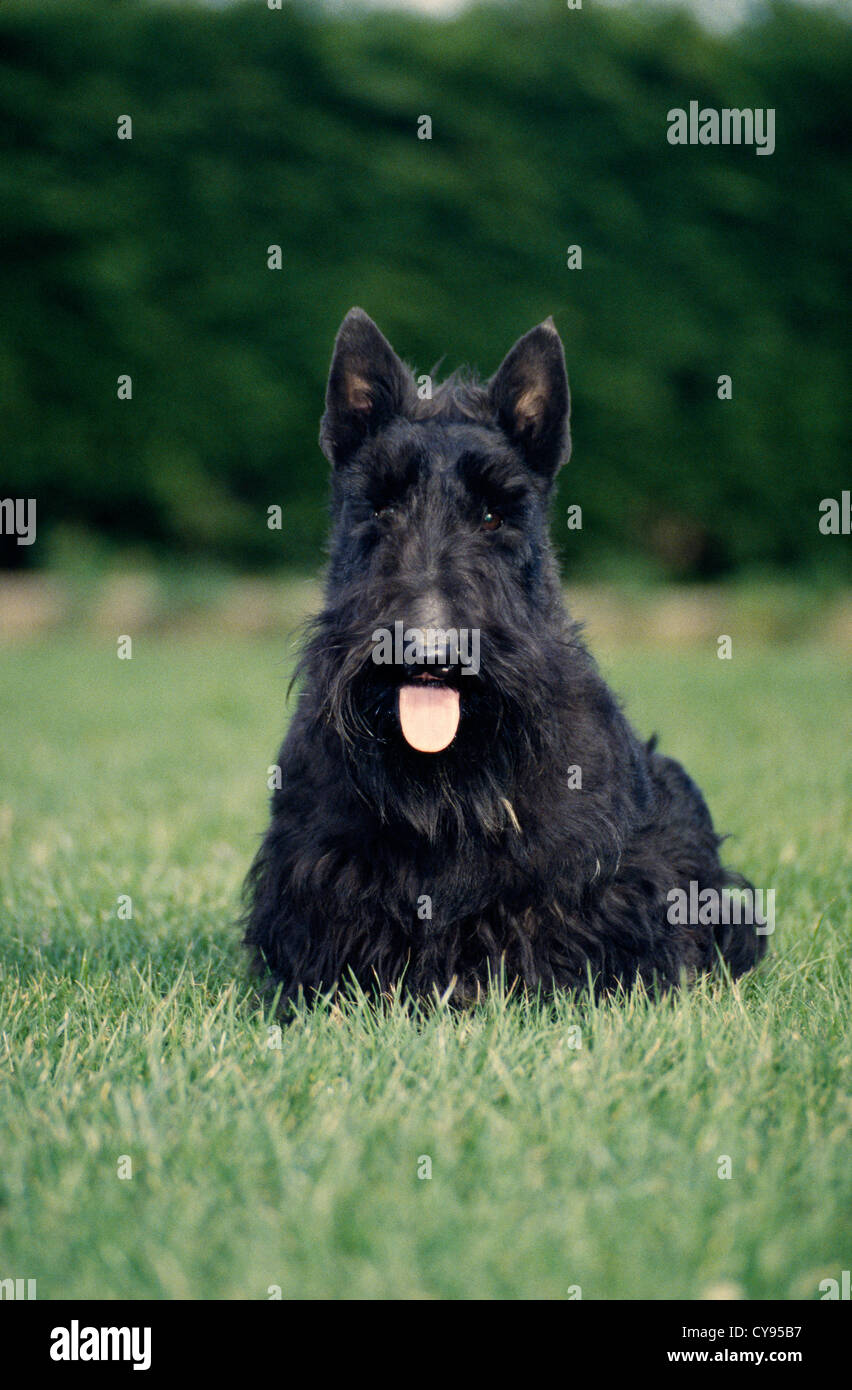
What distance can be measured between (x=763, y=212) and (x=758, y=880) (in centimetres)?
1387

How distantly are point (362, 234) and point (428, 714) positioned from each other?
527 inches

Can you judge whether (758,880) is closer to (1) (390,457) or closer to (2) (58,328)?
(1) (390,457)

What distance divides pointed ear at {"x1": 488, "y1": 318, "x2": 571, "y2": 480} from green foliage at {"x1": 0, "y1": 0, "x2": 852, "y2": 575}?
459 inches

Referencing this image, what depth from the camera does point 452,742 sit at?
9.40ft

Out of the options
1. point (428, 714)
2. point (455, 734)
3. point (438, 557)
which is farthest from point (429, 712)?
point (438, 557)

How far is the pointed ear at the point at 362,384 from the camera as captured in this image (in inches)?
123

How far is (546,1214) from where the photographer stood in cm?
200
